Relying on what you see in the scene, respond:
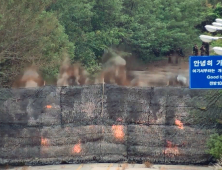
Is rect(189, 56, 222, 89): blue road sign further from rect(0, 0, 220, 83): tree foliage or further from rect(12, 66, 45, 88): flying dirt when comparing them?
rect(0, 0, 220, 83): tree foliage

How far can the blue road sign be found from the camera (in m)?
10.9

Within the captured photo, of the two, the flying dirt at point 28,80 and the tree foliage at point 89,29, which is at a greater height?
the tree foliage at point 89,29

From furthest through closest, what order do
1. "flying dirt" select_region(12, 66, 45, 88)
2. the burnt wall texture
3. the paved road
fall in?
"flying dirt" select_region(12, 66, 45, 88) < the burnt wall texture < the paved road

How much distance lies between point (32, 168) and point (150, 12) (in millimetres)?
27791

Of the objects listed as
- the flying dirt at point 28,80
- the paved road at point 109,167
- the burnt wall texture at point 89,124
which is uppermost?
the flying dirt at point 28,80

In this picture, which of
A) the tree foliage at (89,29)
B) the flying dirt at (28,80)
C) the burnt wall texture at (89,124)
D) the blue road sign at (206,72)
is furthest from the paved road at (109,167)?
the tree foliage at (89,29)

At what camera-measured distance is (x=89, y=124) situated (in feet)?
39.7

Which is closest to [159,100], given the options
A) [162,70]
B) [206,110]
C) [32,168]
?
[206,110]

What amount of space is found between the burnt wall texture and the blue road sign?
3.15 feet

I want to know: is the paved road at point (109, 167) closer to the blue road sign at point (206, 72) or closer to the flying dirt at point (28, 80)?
the blue road sign at point (206, 72)

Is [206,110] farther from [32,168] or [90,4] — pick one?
[90,4]

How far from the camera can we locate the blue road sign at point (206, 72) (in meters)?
10.9

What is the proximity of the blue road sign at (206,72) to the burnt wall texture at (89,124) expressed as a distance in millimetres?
961

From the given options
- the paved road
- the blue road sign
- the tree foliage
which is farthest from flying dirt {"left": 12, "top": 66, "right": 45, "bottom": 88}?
the blue road sign
